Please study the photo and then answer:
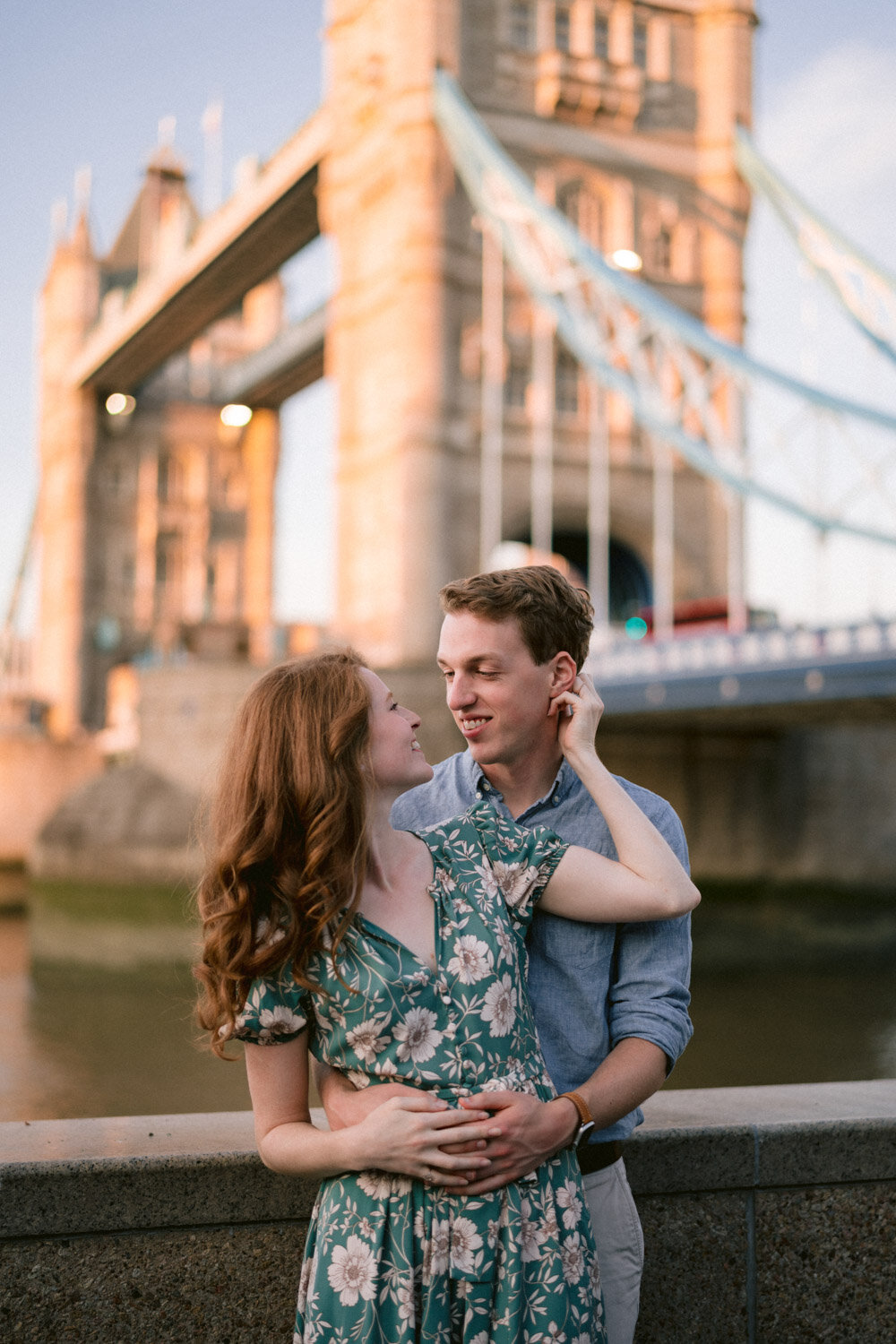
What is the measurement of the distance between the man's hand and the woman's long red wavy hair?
0.23 meters

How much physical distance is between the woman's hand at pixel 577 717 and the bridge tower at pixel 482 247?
1831cm

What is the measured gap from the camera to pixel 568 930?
1.75m

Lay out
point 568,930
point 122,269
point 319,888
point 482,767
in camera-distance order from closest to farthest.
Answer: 1. point 319,888
2. point 568,930
3. point 482,767
4. point 122,269

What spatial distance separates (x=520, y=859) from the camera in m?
1.66

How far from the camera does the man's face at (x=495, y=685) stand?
1794 millimetres

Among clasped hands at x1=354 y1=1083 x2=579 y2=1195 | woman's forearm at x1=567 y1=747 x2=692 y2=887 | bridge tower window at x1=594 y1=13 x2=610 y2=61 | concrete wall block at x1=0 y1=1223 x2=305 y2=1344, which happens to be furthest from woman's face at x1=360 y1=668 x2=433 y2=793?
bridge tower window at x1=594 y1=13 x2=610 y2=61

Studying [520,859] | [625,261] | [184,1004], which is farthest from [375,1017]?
[625,261]

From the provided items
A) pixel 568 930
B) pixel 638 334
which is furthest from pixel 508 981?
pixel 638 334

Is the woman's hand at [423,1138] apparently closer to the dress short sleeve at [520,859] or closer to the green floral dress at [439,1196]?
the green floral dress at [439,1196]

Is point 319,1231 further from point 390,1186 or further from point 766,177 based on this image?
point 766,177

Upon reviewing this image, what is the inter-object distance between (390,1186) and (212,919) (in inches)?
13.2

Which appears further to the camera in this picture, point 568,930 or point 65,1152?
point 65,1152

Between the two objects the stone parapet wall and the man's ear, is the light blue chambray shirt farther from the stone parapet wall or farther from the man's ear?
the stone parapet wall

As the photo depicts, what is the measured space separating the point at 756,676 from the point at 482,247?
10.2 m
